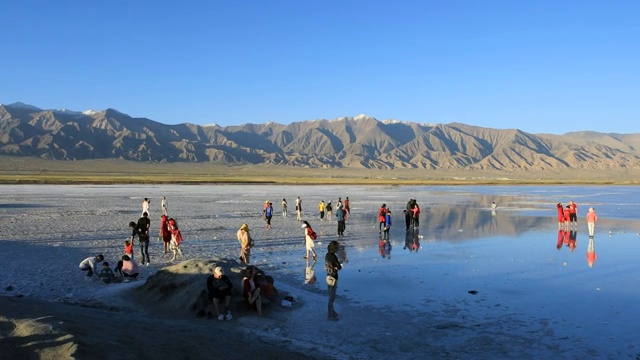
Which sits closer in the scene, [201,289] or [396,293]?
[201,289]

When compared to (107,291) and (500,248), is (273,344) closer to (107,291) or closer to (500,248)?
(107,291)

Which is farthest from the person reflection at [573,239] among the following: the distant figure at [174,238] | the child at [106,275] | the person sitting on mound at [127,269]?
the child at [106,275]

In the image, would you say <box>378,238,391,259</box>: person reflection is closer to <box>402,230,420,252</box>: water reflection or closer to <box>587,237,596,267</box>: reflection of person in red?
<box>402,230,420,252</box>: water reflection

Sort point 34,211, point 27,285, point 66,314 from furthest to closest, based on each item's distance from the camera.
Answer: point 34,211
point 27,285
point 66,314

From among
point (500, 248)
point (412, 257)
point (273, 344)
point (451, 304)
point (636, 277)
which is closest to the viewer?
point (273, 344)

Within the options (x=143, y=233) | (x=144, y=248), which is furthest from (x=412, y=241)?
(x=143, y=233)

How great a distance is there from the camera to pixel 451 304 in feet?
39.1

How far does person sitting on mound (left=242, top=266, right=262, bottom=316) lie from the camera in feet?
35.1

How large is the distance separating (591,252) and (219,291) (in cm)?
1496

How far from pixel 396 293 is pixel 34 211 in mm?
29171

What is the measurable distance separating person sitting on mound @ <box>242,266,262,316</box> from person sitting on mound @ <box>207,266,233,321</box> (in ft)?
1.11

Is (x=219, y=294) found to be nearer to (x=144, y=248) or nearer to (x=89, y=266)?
(x=89, y=266)

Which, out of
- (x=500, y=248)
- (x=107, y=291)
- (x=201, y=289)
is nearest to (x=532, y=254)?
(x=500, y=248)

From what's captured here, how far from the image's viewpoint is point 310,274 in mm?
15250
